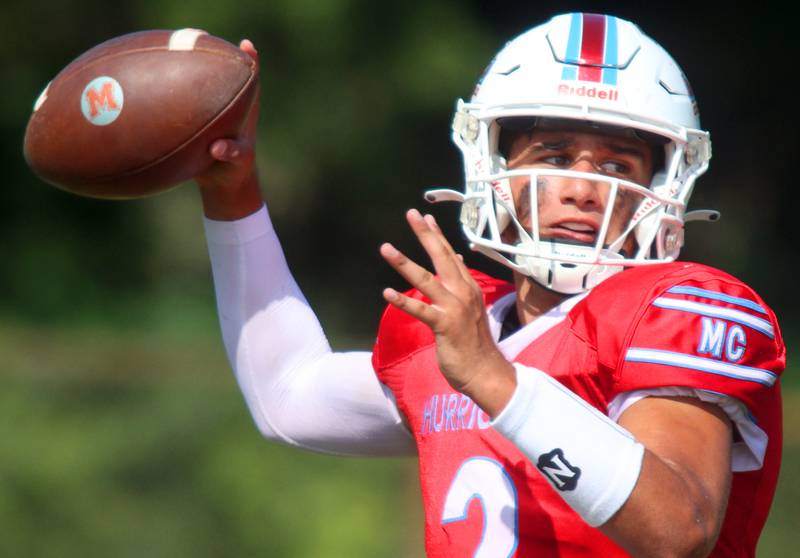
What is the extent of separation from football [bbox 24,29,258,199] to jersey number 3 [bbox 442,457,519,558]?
29.8 inches

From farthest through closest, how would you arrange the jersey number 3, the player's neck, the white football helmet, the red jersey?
the player's neck, the white football helmet, the jersey number 3, the red jersey

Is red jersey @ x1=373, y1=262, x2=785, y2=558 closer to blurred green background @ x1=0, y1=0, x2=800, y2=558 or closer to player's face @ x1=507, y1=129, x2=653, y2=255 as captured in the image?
player's face @ x1=507, y1=129, x2=653, y2=255

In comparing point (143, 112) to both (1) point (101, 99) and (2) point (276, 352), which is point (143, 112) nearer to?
(1) point (101, 99)

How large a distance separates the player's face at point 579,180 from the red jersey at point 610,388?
13cm

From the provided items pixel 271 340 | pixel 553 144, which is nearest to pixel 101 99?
pixel 271 340

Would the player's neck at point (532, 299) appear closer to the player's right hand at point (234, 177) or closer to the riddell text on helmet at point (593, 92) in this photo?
the riddell text on helmet at point (593, 92)

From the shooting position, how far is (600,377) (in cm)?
190

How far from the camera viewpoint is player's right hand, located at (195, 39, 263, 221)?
2.38 metres

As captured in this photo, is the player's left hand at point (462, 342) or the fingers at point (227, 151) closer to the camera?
the player's left hand at point (462, 342)

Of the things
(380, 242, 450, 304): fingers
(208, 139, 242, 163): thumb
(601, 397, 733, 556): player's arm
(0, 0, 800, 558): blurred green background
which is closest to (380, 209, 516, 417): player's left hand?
(380, 242, 450, 304): fingers

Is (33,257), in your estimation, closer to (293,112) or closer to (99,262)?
(99,262)

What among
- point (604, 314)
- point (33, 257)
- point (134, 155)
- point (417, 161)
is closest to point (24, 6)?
point (33, 257)

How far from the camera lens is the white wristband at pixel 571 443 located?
167 cm

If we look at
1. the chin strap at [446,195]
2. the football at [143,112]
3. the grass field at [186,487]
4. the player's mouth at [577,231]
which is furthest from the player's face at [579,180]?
the grass field at [186,487]
